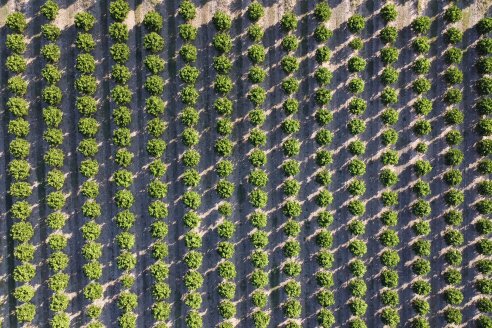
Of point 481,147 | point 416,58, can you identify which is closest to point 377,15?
point 416,58

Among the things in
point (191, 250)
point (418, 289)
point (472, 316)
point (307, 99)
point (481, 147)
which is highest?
→ point (307, 99)

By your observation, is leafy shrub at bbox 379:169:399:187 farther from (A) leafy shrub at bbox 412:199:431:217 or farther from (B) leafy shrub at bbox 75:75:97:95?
(B) leafy shrub at bbox 75:75:97:95

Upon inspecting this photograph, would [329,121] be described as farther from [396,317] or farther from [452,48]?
[396,317]

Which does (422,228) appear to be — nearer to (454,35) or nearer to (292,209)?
(292,209)

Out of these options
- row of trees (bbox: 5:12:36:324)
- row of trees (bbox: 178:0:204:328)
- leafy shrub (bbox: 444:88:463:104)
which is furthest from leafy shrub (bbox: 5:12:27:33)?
leafy shrub (bbox: 444:88:463:104)

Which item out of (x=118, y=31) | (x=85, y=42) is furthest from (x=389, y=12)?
(x=85, y=42)

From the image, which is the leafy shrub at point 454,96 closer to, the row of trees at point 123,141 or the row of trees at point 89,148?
the row of trees at point 123,141
